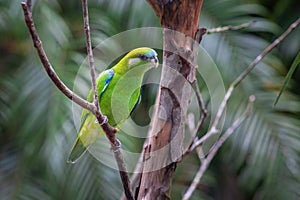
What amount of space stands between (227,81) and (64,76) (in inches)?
24.9

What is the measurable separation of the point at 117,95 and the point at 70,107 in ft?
2.43

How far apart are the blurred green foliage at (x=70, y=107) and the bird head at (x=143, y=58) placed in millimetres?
806

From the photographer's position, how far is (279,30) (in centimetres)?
227

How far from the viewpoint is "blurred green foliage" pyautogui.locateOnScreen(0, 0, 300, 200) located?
1.97 meters

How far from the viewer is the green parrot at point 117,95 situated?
114 centimetres

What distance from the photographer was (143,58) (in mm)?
1040

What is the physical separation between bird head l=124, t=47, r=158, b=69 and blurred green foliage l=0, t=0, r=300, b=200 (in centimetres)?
81

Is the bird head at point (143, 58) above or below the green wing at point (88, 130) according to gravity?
above

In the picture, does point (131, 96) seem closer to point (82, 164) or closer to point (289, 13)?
point (82, 164)

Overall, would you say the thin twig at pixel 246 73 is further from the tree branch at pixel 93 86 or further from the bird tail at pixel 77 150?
the bird tail at pixel 77 150

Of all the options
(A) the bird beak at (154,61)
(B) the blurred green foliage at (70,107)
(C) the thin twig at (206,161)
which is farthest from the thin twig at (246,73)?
(B) the blurred green foliage at (70,107)

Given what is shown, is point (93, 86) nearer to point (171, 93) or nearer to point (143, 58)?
point (171, 93)

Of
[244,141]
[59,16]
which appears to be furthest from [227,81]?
[59,16]

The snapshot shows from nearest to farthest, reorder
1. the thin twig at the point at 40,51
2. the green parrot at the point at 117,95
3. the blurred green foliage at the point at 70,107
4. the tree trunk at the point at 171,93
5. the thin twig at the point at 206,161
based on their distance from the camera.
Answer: the thin twig at the point at 40,51 < the tree trunk at the point at 171,93 < the thin twig at the point at 206,161 < the green parrot at the point at 117,95 < the blurred green foliage at the point at 70,107
